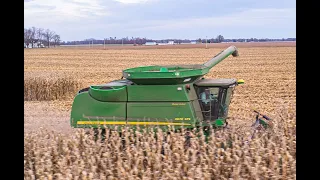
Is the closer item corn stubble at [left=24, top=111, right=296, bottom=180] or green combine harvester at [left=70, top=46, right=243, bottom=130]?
corn stubble at [left=24, top=111, right=296, bottom=180]

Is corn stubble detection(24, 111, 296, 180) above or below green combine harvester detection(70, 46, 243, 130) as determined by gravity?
below

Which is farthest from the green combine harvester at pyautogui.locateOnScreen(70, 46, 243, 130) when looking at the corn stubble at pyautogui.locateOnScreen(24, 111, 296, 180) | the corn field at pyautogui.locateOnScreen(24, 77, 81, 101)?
the corn field at pyautogui.locateOnScreen(24, 77, 81, 101)

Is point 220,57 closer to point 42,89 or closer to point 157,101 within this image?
point 157,101

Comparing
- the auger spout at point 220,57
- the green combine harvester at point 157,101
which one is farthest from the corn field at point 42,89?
the auger spout at point 220,57

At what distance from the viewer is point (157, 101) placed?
4895mm

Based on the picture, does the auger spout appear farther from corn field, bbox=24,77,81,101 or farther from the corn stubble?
corn field, bbox=24,77,81,101

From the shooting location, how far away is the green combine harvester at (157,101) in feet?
15.8

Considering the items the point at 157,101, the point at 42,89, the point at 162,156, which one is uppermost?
the point at 157,101

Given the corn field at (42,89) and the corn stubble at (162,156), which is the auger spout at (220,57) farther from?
the corn field at (42,89)

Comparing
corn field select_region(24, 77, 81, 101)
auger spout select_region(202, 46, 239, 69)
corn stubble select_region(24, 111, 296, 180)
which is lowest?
corn stubble select_region(24, 111, 296, 180)

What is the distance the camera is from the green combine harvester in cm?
483

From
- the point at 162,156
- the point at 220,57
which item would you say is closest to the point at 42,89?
the point at 220,57

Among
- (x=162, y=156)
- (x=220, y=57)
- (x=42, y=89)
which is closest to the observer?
(x=162, y=156)

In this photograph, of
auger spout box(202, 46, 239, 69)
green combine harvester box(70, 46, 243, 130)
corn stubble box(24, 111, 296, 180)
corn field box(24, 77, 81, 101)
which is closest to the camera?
corn stubble box(24, 111, 296, 180)
